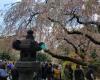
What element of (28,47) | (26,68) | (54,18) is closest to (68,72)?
(54,18)

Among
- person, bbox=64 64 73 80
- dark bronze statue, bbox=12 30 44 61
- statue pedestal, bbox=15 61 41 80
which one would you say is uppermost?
dark bronze statue, bbox=12 30 44 61

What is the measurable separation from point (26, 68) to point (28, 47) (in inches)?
29.9

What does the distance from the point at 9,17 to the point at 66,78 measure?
9253mm

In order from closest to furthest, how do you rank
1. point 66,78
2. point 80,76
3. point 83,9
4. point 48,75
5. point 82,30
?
point 83,9 < point 82,30 < point 80,76 < point 48,75 < point 66,78

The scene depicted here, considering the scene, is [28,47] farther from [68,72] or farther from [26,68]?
[68,72]

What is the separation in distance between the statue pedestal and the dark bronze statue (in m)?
0.46

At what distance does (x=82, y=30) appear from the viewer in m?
24.4

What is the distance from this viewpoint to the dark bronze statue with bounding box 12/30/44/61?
14.7 meters

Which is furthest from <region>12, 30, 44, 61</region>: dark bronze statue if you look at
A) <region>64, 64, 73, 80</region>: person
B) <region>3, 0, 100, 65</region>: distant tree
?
<region>64, 64, 73, 80</region>: person

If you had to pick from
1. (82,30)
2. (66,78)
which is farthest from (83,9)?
(66,78)

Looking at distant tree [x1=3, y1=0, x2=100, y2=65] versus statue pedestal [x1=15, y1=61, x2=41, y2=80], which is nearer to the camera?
statue pedestal [x1=15, y1=61, x2=41, y2=80]

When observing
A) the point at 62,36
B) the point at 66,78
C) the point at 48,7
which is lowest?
the point at 66,78

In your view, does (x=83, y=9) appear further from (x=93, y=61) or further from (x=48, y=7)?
(x=93, y=61)

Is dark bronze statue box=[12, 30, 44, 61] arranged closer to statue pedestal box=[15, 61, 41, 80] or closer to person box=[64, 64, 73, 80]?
statue pedestal box=[15, 61, 41, 80]
